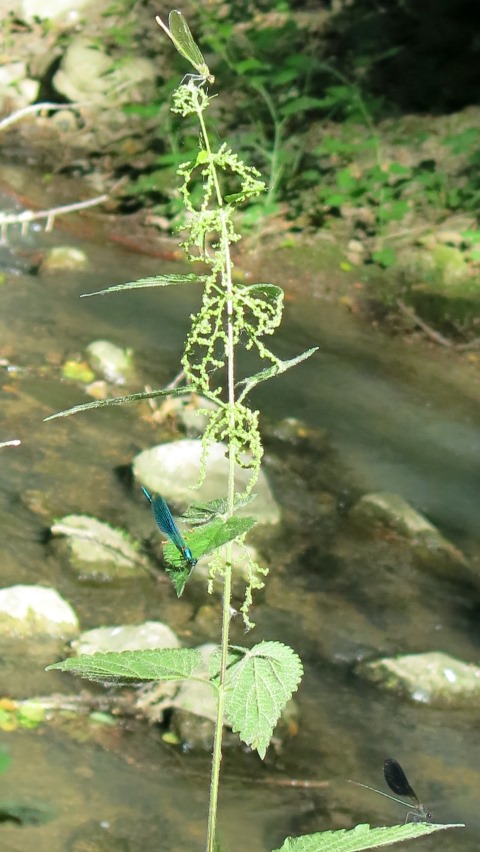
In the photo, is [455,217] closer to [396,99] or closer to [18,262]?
[396,99]

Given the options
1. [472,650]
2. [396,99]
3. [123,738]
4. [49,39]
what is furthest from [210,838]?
[49,39]

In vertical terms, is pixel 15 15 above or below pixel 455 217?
above

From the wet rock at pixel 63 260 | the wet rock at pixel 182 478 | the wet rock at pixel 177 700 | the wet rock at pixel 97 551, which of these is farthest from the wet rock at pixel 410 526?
the wet rock at pixel 63 260

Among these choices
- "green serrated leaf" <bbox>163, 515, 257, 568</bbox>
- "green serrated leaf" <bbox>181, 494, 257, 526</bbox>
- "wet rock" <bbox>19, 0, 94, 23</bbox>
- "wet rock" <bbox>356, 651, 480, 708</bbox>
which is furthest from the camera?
"wet rock" <bbox>19, 0, 94, 23</bbox>

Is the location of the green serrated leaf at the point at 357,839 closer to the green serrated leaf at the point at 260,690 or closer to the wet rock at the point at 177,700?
the green serrated leaf at the point at 260,690

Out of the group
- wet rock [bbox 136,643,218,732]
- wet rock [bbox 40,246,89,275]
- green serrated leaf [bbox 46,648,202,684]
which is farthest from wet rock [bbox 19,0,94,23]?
green serrated leaf [bbox 46,648,202,684]

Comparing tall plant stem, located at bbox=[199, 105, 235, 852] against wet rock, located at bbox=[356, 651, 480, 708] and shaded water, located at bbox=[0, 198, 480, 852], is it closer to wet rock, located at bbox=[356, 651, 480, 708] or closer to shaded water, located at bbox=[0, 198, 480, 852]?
shaded water, located at bbox=[0, 198, 480, 852]
